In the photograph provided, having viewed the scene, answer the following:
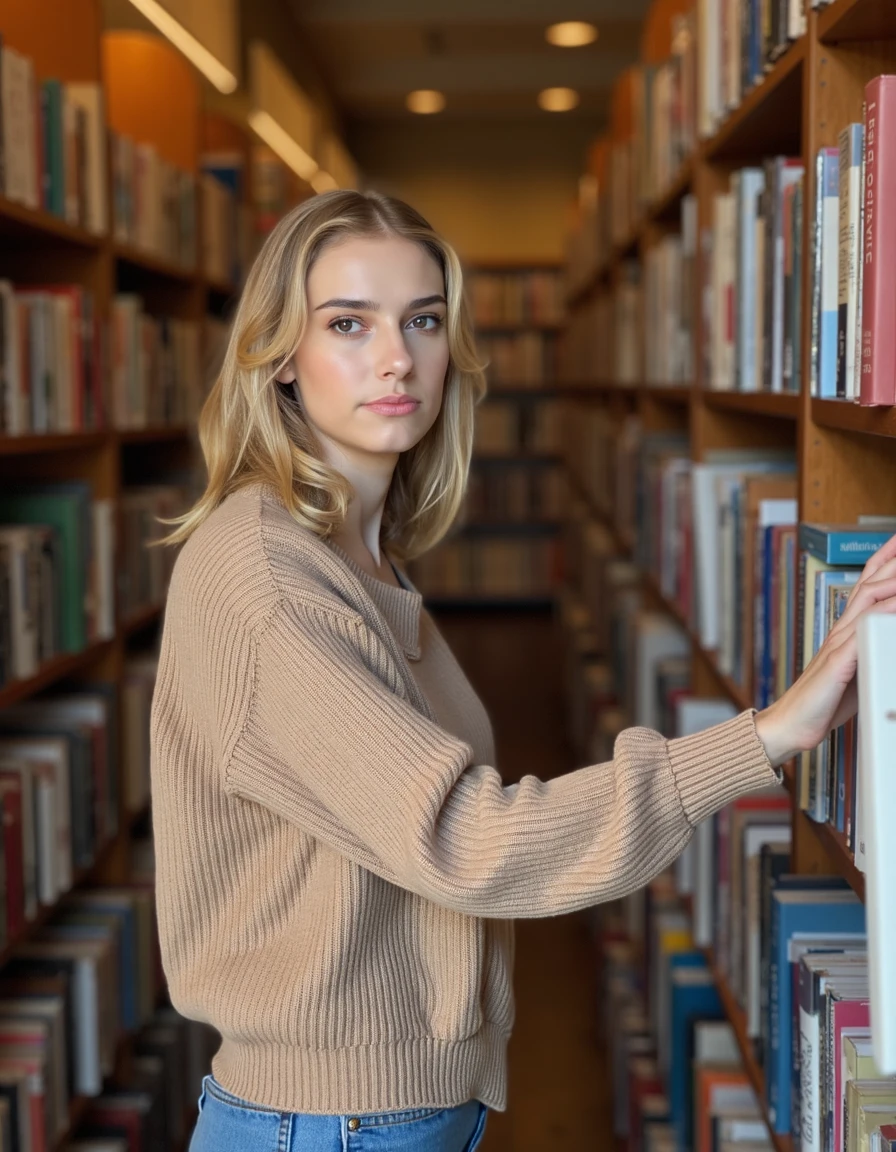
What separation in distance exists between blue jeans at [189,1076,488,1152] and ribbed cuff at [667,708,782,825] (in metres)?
0.49

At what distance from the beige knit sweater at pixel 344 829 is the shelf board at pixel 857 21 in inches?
26.0

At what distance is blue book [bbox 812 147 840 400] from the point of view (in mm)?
1312

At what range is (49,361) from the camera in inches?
94.7

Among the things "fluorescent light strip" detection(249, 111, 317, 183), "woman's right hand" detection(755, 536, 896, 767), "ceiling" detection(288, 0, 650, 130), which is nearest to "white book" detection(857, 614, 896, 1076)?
"woman's right hand" detection(755, 536, 896, 767)

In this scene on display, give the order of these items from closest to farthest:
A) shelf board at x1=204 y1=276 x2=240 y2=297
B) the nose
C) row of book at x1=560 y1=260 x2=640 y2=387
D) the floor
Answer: the nose < the floor < row of book at x1=560 y1=260 x2=640 y2=387 < shelf board at x1=204 y1=276 x2=240 y2=297

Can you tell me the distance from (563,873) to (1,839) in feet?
4.25

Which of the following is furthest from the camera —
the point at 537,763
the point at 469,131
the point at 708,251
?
the point at 469,131

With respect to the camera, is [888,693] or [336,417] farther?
[336,417]

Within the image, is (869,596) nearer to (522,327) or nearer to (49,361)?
(49,361)

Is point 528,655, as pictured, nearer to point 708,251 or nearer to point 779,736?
point 708,251

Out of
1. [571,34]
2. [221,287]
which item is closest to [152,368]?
[221,287]

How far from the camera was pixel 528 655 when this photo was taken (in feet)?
26.4

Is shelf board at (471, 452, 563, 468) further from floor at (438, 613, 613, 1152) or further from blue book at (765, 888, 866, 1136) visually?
blue book at (765, 888, 866, 1136)

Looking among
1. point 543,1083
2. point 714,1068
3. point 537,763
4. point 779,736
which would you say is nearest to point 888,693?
point 779,736
